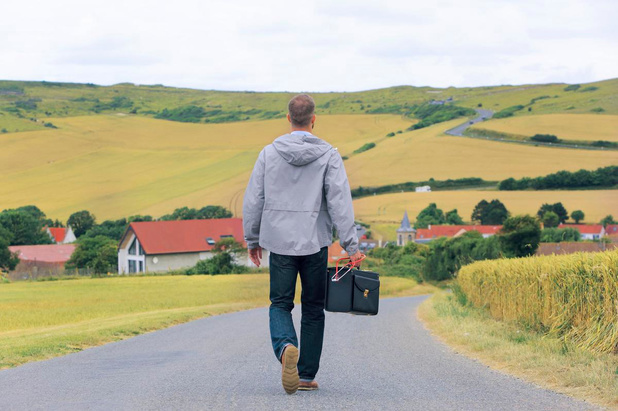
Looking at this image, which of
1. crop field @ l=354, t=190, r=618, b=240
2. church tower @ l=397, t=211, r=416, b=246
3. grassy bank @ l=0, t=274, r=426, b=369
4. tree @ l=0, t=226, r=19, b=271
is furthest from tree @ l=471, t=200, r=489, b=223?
tree @ l=0, t=226, r=19, b=271

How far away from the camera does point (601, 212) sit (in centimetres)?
9300

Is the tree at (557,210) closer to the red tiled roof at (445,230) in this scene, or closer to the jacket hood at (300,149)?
the red tiled roof at (445,230)

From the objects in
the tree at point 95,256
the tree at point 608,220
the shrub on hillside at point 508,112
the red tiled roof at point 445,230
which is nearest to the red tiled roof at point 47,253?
the tree at point 95,256

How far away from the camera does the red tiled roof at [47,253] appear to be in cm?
7850

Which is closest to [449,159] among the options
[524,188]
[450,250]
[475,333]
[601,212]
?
[524,188]

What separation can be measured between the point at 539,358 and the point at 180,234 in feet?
224

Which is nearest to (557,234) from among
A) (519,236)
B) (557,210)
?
(557,210)

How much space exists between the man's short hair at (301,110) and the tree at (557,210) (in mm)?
89440

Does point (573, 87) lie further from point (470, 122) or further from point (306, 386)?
point (306, 386)

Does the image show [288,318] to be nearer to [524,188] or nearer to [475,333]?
[475,333]

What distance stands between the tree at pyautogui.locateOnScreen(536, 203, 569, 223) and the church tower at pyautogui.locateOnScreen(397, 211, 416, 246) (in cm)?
1443

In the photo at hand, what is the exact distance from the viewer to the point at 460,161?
124m

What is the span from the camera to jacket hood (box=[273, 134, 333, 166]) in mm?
6941

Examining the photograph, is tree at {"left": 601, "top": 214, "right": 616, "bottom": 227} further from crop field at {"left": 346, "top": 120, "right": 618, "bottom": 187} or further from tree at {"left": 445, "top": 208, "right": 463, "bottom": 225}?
crop field at {"left": 346, "top": 120, "right": 618, "bottom": 187}
